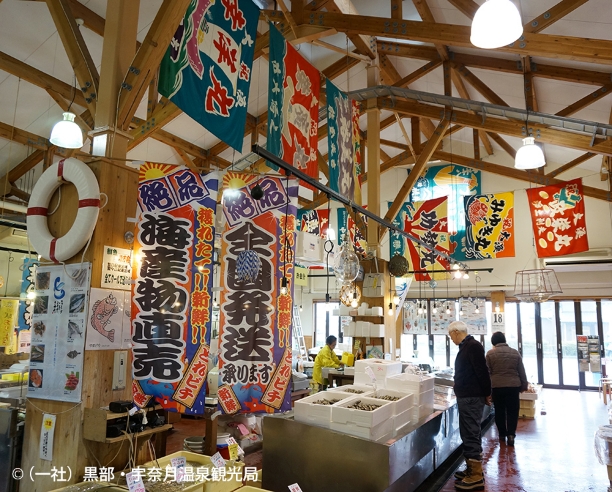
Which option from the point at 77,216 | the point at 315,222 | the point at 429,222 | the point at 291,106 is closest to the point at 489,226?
the point at 429,222

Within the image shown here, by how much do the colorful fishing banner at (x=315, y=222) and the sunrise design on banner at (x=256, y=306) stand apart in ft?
22.0

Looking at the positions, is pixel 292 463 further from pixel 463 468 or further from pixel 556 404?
pixel 556 404

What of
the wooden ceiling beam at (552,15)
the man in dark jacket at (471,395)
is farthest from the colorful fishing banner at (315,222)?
the wooden ceiling beam at (552,15)

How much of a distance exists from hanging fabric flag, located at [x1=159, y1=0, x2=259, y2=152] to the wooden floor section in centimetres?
449

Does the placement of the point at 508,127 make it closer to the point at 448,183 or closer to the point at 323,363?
the point at 323,363

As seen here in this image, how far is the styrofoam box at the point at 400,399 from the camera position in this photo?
4.28 metres

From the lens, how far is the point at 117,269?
358 centimetres

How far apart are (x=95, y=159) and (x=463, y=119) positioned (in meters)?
6.94

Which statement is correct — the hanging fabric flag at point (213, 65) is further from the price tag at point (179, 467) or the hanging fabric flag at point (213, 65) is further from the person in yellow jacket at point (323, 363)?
the person in yellow jacket at point (323, 363)

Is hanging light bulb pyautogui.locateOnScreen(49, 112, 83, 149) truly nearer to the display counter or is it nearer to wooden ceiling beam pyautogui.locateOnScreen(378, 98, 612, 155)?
the display counter

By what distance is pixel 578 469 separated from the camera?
5578 mm

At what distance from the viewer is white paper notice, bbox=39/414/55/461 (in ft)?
10.8

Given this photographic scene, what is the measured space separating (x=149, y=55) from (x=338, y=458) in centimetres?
360

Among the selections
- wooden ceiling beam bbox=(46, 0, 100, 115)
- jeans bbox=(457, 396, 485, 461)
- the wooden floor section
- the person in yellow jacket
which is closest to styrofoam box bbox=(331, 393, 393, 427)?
jeans bbox=(457, 396, 485, 461)
